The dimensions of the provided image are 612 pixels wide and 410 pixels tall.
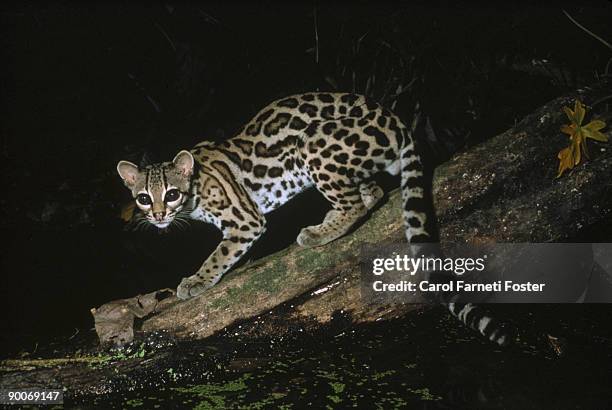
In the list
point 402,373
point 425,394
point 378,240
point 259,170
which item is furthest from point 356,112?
Result: point 425,394

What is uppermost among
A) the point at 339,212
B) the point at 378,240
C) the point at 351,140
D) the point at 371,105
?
the point at 371,105

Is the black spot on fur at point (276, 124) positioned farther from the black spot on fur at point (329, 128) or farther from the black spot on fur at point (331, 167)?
the black spot on fur at point (331, 167)

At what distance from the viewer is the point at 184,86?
4.68 m

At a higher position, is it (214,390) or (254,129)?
(254,129)

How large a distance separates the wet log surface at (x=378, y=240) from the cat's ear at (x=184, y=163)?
0.69 m

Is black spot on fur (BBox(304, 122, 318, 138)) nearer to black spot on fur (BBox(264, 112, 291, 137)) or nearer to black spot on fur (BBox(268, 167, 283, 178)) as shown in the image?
black spot on fur (BBox(264, 112, 291, 137))

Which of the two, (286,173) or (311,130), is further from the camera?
(286,173)

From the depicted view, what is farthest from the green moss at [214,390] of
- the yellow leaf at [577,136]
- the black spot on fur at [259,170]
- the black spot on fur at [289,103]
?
the yellow leaf at [577,136]

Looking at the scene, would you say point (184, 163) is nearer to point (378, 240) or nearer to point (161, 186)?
point (161, 186)

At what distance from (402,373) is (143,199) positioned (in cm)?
176

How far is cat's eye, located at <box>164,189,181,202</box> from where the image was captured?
3.43 metres

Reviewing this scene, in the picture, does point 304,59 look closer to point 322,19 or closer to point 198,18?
point 322,19

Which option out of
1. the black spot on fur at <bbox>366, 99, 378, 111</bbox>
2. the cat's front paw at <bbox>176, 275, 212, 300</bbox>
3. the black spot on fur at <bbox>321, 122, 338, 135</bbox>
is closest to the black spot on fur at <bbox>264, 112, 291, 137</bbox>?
the black spot on fur at <bbox>321, 122, 338, 135</bbox>

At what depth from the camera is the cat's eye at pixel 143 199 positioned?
3.42 m
